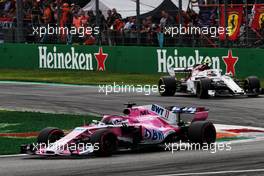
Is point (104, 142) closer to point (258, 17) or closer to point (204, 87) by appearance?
point (204, 87)

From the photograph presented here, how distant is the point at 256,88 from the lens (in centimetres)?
2419

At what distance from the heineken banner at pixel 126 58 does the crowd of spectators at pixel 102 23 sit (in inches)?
12.9

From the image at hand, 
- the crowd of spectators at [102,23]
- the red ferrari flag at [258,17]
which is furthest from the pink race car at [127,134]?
the crowd of spectators at [102,23]

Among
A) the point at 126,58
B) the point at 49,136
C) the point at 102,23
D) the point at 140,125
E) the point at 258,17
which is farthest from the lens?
the point at 102,23

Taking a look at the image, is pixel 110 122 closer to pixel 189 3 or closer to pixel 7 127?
pixel 7 127

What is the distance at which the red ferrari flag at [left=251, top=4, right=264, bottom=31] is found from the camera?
94.7 feet

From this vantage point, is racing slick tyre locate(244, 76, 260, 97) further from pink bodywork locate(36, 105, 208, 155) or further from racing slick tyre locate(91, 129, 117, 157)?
racing slick tyre locate(91, 129, 117, 157)

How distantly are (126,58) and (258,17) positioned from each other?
264 inches

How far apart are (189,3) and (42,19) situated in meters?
8.02

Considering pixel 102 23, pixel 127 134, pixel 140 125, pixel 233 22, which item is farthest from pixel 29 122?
pixel 102 23

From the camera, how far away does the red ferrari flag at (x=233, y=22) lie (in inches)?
1170

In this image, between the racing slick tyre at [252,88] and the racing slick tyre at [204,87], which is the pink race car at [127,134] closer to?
the racing slick tyre at [204,87]

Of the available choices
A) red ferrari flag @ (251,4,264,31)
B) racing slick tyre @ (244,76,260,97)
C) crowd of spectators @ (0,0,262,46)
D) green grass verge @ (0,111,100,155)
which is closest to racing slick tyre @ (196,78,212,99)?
racing slick tyre @ (244,76,260,97)

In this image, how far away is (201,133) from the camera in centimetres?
1389
